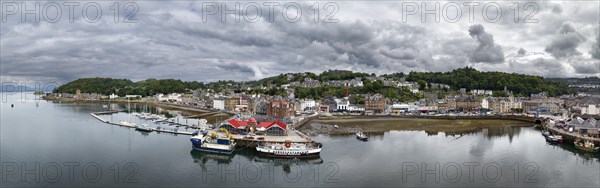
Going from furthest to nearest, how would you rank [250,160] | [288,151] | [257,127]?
1. [257,127]
2. [288,151]
3. [250,160]

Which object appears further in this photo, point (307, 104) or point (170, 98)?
point (170, 98)

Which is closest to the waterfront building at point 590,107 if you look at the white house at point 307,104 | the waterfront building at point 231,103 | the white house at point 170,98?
the white house at point 307,104

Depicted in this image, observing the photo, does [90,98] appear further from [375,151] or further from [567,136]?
[567,136]

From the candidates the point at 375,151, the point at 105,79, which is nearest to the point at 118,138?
the point at 375,151

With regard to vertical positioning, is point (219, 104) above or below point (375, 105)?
below

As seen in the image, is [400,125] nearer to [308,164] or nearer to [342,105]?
[342,105]

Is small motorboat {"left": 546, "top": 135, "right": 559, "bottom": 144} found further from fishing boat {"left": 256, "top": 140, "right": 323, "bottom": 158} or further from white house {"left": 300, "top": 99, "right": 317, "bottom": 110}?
white house {"left": 300, "top": 99, "right": 317, "bottom": 110}

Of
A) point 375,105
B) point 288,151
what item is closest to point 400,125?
point 375,105

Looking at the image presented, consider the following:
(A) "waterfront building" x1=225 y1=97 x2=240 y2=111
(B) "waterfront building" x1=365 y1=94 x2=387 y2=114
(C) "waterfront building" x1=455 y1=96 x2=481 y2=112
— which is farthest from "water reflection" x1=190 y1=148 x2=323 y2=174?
(C) "waterfront building" x1=455 y1=96 x2=481 y2=112
